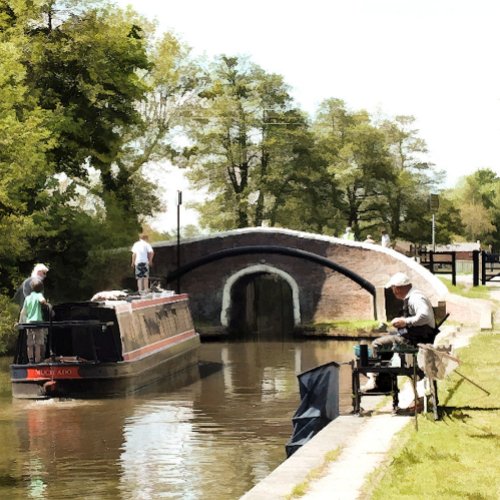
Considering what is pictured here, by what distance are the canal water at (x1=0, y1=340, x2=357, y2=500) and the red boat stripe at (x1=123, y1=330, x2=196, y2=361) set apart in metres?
0.71

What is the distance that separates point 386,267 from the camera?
34.7m

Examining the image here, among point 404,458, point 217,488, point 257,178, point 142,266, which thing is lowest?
point 217,488

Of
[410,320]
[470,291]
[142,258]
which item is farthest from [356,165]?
[410,320]

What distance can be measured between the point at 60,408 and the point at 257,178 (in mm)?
34301

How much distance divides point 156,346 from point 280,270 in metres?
13.4

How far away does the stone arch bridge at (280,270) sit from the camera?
116 ft

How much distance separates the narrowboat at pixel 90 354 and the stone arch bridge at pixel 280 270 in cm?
1344

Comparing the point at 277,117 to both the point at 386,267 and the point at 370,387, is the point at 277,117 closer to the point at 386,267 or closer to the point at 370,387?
the point at 386,267

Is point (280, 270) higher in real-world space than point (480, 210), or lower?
lower

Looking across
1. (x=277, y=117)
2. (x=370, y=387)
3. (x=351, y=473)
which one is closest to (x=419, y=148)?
(x=277, y=117)

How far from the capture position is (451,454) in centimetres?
908

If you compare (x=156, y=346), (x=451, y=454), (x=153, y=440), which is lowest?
(x=153, y=440)

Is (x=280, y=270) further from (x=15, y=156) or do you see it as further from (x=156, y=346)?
(x=156, y=346)

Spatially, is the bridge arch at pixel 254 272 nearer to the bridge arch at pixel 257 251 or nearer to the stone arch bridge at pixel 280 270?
the stone arch bridge at pixel 280 270
